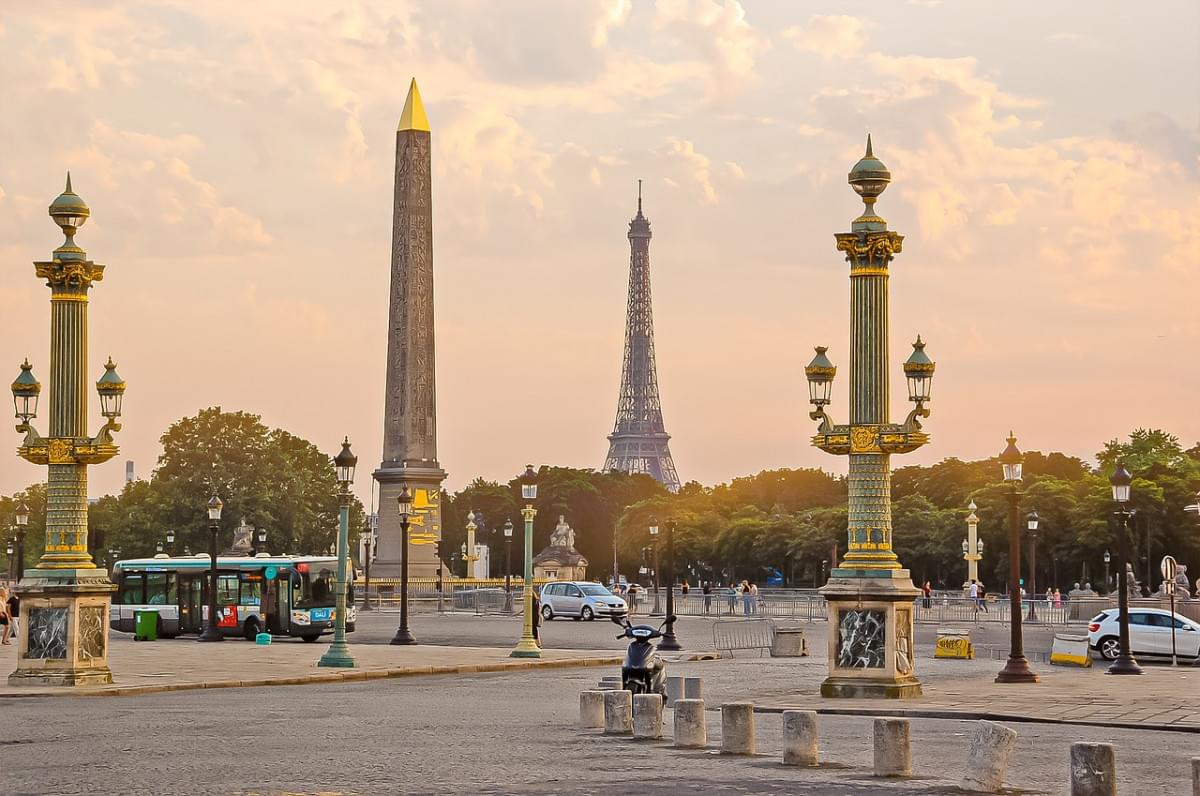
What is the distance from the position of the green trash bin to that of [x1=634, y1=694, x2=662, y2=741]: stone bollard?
108ft

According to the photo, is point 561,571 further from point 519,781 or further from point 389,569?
point 519,781

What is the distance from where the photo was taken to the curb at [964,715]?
65.6ft

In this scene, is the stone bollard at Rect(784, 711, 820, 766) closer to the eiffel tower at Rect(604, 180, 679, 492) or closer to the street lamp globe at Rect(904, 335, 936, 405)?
the street lamp globe at Rect(904, 335, 936, 405)

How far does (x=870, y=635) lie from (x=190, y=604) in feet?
101

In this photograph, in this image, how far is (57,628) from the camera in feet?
86.8

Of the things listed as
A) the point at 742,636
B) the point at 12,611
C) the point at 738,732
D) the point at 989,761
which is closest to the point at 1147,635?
the point at 742,636

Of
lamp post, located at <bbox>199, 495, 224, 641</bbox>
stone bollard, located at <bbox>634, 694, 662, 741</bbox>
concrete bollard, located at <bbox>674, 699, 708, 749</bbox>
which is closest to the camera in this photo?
concrete bollard, located at <bbox>674, 699, 708, 749</bbox>

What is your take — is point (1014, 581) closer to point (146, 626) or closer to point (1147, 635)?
point (1147, 635)

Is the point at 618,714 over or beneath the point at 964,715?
over

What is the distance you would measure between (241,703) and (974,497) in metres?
80.9

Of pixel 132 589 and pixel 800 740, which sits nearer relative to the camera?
pixel 800 740

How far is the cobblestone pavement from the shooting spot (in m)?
14.3

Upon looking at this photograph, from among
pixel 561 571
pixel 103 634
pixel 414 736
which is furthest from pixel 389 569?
pixel 414 736

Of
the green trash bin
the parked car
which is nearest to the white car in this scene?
the parked car
